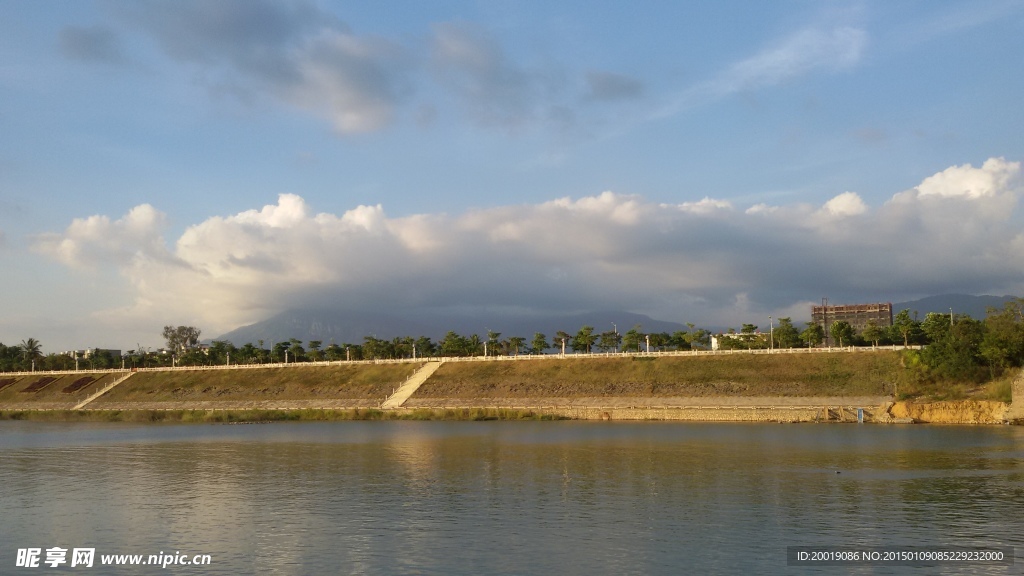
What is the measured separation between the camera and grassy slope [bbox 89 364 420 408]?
133000 mm

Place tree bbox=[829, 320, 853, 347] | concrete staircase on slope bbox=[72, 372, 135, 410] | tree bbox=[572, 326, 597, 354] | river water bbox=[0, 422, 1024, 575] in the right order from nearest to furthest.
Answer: river water bbox=[0, 422, 1024, 575]
tree bbox=[829, 320, 853, 347]
concrete staircase on slope bbox=[72, 372, 135, 410]
tree bbox=[572, 326, 597, 354]

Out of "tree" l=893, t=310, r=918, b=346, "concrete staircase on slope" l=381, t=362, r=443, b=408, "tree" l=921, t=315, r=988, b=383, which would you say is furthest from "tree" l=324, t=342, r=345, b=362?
"tree" l=921, t=315, r=988, b=383

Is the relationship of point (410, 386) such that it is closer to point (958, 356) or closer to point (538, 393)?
point (538, 393)

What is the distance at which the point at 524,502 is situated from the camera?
1556 inches

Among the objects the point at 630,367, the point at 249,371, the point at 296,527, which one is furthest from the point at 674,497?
the point at 249,371

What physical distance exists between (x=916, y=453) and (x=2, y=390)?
586ft

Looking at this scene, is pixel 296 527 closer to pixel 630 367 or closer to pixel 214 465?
pixel 214 465

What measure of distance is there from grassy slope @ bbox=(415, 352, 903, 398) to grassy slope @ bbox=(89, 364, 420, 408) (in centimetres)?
1128

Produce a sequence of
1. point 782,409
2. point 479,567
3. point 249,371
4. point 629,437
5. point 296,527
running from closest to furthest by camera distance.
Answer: point 479,567 < point 296,527 < point 629,437 < point 782,409 < point 249,371

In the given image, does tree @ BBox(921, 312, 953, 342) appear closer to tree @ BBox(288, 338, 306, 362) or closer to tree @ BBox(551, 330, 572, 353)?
tree @ BBox(551, 330, 572, 353)

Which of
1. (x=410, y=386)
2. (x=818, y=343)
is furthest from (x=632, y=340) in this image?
(x=410, y=386)

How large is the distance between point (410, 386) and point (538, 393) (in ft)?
76.5

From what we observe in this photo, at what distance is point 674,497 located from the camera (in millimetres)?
39969

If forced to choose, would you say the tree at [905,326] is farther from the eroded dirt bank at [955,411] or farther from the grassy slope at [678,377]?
the eroded dirt bank at [955,411]
